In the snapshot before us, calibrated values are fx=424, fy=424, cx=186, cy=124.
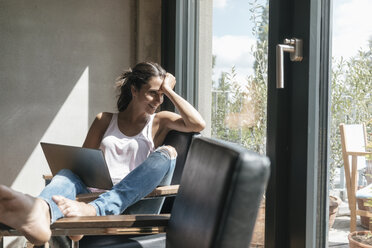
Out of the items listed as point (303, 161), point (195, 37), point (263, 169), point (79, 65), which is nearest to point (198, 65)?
point (195, 37)

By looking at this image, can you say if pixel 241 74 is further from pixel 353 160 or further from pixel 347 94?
pixel 353 160

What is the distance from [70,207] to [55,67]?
1770 millimetres

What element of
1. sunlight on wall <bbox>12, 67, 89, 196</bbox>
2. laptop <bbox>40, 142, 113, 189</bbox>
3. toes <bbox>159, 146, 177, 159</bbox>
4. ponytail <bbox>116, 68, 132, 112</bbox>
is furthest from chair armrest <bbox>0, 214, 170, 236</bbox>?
sunlight on wall <bbox>12, 67, 89, 196</bbox>

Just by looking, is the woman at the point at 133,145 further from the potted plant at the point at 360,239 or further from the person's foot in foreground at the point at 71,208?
the potted plant at the point at 360,239

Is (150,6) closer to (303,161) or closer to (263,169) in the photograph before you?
(303,161)

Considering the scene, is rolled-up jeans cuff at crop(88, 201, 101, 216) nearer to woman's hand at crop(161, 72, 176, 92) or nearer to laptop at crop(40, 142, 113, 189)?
laptop at crop(40, 142, 113, 189)

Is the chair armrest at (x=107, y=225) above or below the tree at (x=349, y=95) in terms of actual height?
below

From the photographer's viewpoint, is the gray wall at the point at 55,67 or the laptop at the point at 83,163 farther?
the gray wall at the point at 55,67

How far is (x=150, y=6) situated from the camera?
315 cm

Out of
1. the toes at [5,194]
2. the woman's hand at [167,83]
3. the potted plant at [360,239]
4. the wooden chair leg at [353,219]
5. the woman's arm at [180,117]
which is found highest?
the woman's hand at [167,83]

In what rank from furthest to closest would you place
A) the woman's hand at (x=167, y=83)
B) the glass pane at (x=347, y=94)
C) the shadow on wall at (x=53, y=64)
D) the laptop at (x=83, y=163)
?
the shadow on wall at (x=53, y=64) → the woman's hand at (x=167, y=83) → the laptop at (x=83, y=163) → the glass pane at (x=347, y=94)

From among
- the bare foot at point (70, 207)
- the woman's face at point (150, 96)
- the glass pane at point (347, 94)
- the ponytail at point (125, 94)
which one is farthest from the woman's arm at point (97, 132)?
the glass pane at point (347, 94)

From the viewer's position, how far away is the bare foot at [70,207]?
1.43m

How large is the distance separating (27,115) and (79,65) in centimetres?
51
